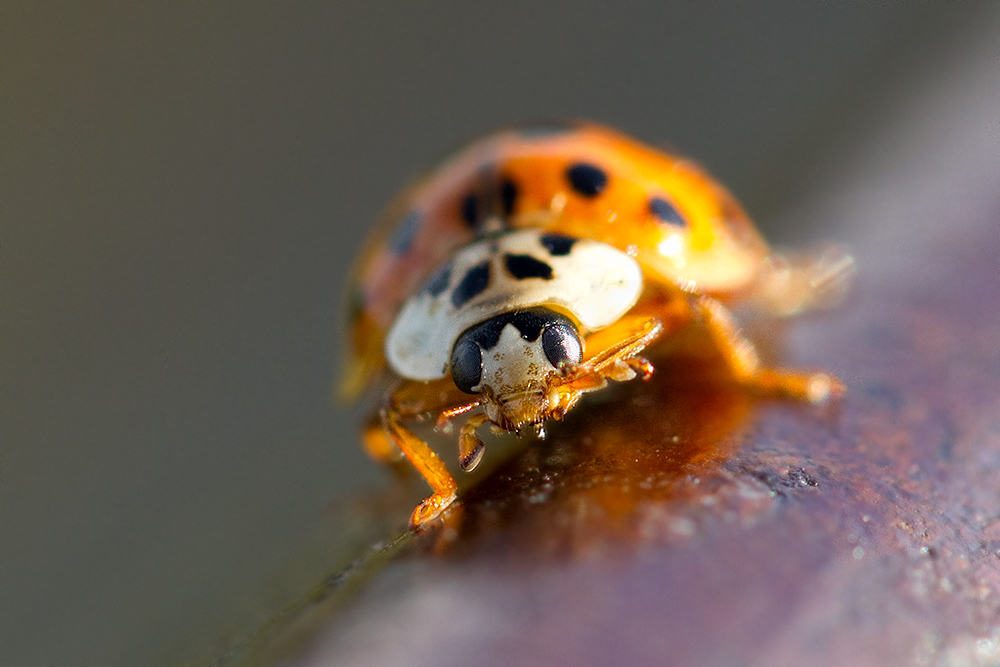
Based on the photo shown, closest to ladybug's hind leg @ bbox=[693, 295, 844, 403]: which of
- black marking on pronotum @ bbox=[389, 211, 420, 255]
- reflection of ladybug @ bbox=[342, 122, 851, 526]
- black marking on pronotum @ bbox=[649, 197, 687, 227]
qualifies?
reflection of ladybug @ bbox=[342, 122, 851, 526]

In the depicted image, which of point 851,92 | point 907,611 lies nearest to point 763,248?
point 851,92

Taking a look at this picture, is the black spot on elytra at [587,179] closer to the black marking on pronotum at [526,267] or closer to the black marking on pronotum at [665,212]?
the black marking on pronotum at [665,212]

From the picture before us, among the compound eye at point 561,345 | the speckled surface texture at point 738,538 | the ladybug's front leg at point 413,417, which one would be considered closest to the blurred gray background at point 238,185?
the ladybug's front leg at point 413,417

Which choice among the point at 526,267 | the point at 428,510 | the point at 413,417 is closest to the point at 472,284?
the point at 526,267

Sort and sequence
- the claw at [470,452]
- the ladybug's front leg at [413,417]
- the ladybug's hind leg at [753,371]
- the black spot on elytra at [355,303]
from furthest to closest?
1. the black spot on elytra at [355,303]
2. the ladybug's front leg at [413,417]
3. the claw at [470,452]
4. the ladybug's hind leg at [753,371]

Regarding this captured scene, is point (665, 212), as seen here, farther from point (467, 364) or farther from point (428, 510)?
point (428, 510)

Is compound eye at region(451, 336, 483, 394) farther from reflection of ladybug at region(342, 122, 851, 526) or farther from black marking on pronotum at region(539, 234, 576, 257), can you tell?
black marking on pronotum at region(539, 234, 576, 257)
